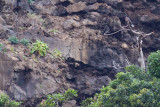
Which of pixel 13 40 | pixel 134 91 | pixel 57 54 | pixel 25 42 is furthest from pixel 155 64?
pixel 13 40

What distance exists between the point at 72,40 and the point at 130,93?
6878 mm

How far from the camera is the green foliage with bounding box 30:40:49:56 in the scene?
52.4ft

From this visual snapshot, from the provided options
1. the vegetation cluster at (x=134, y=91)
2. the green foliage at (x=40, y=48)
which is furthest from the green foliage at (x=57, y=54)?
the vegetation cluster at (x=134, y=91)

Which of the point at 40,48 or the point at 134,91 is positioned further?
the point at 40,48

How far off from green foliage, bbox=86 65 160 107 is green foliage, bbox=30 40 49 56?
206 inches

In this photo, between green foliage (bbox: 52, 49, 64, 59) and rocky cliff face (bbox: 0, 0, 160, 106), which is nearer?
rocky cliff face (bbox: 0, 0, 160, 106)

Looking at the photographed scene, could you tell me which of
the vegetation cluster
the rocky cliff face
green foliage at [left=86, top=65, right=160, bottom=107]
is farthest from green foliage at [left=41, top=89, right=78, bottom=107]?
green foliage at [left=86, top=65, right=160, bottom=107]

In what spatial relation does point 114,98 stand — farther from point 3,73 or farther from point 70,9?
point 70,9

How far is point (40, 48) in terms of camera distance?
1603 centimetres

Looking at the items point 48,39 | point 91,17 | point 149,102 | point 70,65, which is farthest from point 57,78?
point 149,102

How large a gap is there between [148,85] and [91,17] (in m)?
8.37

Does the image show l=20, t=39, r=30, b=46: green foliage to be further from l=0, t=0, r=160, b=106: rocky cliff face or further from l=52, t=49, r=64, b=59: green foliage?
l=52, t=49, r=64, b=59: green foliage

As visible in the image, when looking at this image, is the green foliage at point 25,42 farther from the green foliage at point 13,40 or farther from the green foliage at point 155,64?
the green foliage at point 155,64

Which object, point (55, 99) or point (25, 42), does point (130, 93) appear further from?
point (25, 42)
